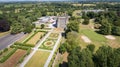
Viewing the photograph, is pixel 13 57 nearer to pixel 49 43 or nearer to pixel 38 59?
pixel 38 59

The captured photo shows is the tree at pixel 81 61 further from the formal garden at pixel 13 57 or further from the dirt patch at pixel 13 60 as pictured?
the dirt patch at pixel 13 60

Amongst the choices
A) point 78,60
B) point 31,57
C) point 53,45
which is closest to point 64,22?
point 53,45

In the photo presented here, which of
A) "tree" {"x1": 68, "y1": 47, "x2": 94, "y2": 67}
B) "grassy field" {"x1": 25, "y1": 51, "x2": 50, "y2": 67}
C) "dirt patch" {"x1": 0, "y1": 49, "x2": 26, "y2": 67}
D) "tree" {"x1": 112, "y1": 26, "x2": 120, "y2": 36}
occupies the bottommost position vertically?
"grassy field" {"x1": 25, "y1": 51, "x2": 50, "y2": 67}

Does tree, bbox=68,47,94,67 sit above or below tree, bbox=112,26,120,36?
above

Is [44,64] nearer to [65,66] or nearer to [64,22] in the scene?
[65,66]

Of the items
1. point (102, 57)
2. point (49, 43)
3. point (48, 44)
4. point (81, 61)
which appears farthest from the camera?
point (49, 43)

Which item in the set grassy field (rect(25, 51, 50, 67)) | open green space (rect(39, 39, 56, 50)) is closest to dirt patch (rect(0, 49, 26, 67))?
grassy field (rect(25, 51, 50, 67))

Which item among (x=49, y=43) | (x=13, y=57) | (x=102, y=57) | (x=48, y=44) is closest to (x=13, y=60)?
(x=13, y=57)

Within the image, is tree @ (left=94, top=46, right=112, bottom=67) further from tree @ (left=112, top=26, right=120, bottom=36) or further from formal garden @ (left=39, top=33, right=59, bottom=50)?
tree @ (left=112, top=26, right=120, bottom=36)
